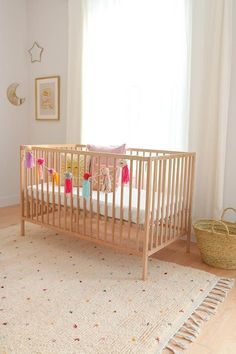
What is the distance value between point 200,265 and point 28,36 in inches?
134

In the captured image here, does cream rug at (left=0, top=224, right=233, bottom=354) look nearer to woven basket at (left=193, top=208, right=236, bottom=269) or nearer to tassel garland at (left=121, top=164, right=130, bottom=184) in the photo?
woven basket at (left=193, top=208, right=236, bottom=269)

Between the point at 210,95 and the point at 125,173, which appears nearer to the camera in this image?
A: the point at 125,173

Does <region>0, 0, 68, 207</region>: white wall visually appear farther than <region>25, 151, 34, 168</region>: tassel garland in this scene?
Yes

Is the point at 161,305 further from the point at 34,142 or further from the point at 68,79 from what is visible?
the point at 34,142

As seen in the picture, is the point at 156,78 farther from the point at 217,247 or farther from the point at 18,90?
the point at 18,90

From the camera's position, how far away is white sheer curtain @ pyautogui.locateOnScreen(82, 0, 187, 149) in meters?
2.84

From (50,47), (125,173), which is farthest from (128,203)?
(50,47)

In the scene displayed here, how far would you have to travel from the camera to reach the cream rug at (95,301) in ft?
4.92

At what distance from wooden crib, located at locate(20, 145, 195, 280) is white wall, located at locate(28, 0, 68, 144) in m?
1.09

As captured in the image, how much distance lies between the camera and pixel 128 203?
2.27 m

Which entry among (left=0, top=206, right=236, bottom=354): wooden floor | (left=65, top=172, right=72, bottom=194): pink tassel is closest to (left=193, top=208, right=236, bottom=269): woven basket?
(left=0, top=206, right=236, bottom=354): wooden floor

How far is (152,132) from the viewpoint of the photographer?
3.03 metres

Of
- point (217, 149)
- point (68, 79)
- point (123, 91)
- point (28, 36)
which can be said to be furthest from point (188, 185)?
point (28, 36)

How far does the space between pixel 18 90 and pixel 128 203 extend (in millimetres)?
2541
